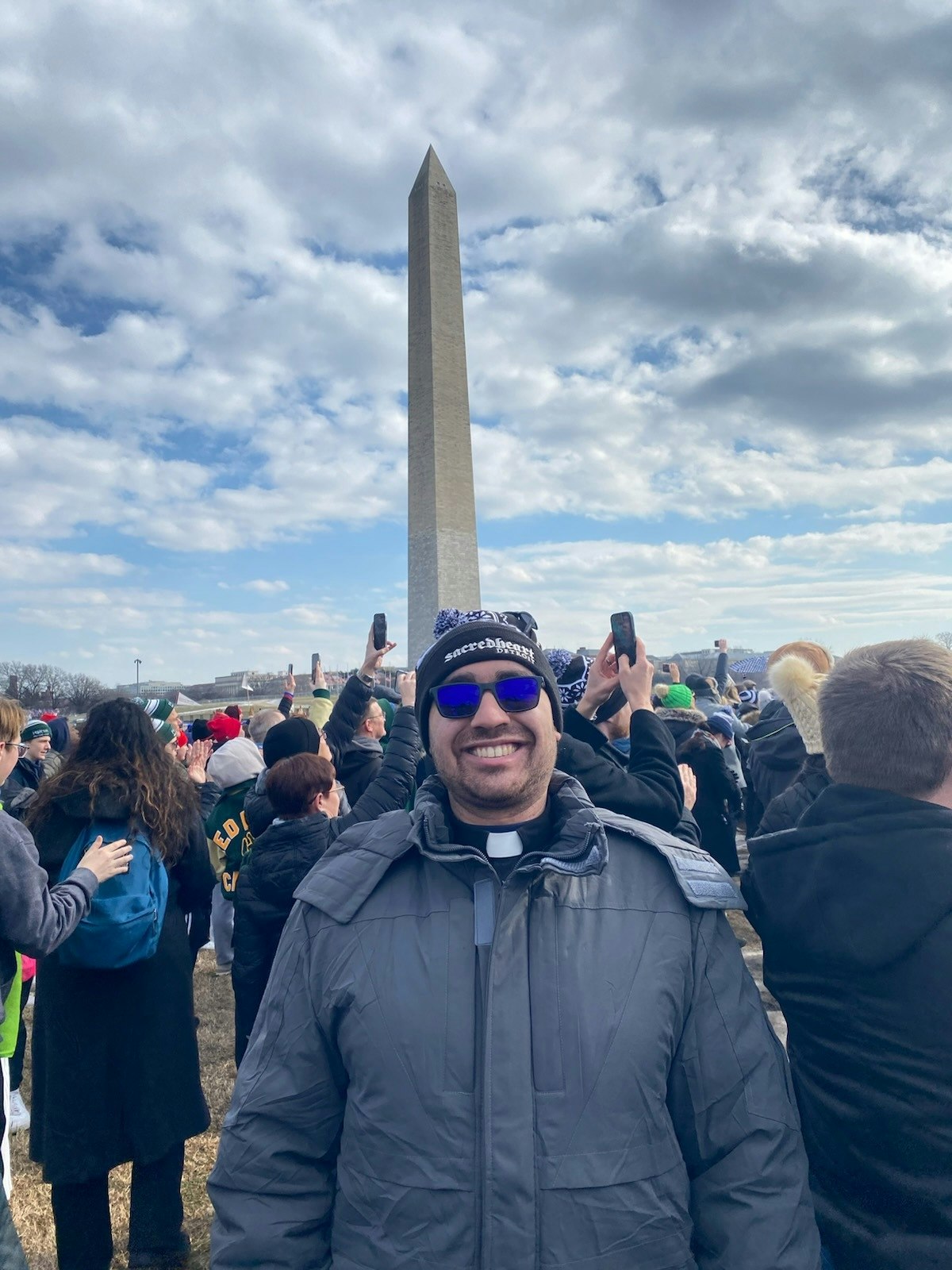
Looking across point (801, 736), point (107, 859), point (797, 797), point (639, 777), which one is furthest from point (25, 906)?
point (801, 736)

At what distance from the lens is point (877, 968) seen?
1.27m

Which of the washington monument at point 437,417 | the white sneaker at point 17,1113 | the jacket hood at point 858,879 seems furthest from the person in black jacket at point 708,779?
the washington monument at point 437,417

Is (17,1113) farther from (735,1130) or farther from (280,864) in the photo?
(735,1130)

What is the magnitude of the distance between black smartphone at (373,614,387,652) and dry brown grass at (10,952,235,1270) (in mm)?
1910

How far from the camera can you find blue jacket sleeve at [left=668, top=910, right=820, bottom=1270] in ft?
3.86

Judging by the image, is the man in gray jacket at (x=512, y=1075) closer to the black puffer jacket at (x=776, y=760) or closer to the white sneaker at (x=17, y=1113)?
the black puffer jacket at (x=776, y=760)

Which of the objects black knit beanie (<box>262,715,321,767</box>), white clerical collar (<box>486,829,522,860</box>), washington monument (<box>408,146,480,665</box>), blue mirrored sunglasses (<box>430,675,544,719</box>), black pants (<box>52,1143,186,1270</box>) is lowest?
black pants (<box>52,1143,186,1270</box>)

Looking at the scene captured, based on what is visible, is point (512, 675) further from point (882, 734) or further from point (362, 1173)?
point (362, 1173)

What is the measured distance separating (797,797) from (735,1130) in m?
1.43

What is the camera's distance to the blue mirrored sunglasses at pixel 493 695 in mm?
1505

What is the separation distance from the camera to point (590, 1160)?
116 centimetres

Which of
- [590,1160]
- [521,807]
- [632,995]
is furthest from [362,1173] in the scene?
[521,807]

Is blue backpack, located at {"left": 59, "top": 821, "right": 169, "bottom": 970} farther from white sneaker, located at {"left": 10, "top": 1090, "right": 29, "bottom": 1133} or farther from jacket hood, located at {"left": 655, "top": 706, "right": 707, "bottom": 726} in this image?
jacket hood, located at {"left": 655, "top": 706, "right": 707, "bottom": 726}

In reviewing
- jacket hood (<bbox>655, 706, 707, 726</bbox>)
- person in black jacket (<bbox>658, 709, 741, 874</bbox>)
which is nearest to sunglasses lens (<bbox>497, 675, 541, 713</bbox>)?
jacket hood (<bbox>655, 706, 707, 726</bbox>)
